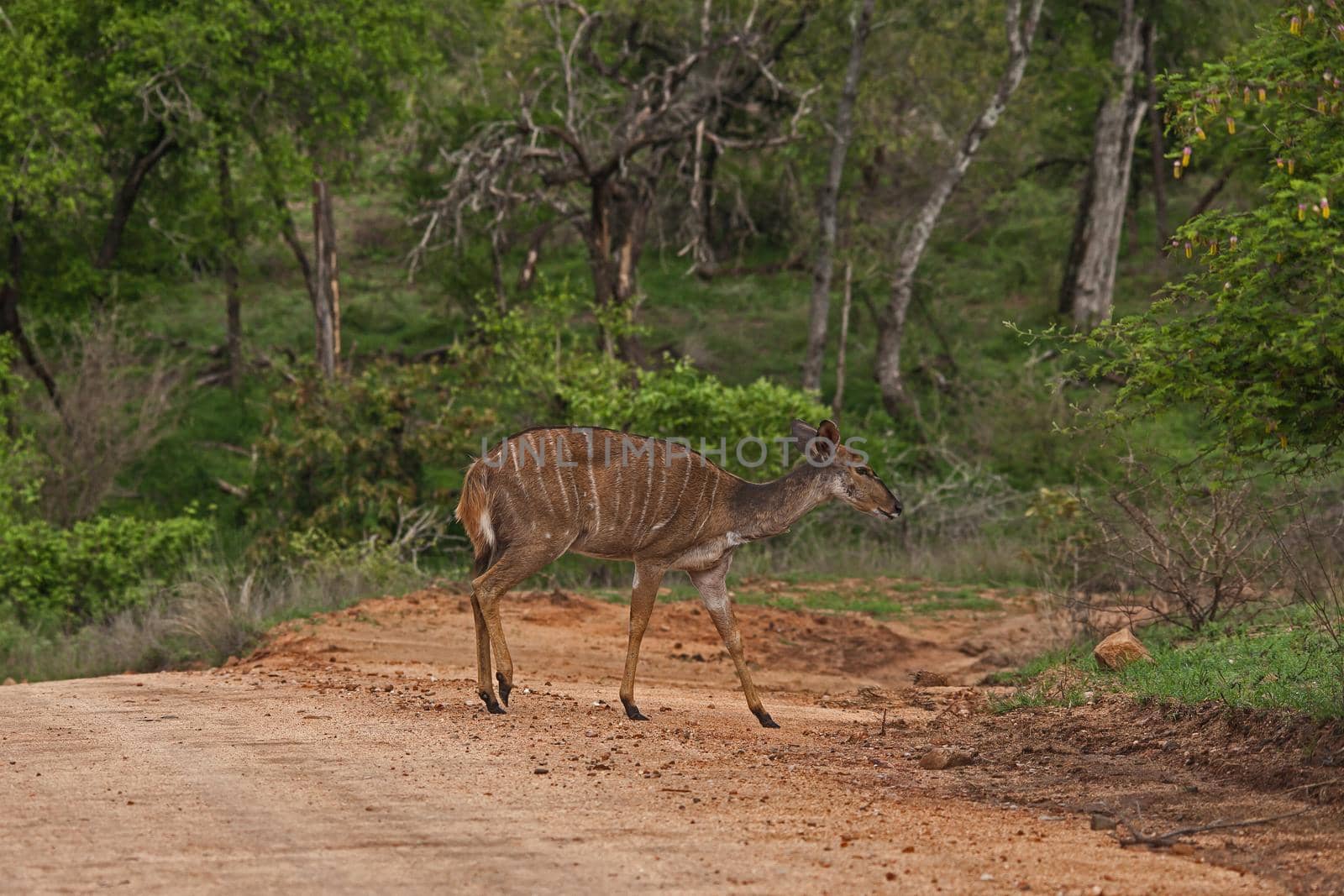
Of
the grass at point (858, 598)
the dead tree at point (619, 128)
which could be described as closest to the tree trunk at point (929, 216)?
the dead tree at point (619, 128)

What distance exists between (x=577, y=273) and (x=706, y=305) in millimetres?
3011

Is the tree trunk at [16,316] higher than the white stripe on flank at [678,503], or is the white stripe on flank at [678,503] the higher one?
the tree trunk at [16,316]

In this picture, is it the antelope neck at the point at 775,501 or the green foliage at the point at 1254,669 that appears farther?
the antelope neck at the point at 775,501

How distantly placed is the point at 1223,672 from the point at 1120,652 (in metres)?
1.21

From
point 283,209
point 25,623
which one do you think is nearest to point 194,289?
point 283,209

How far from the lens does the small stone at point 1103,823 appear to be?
7465 millimetres

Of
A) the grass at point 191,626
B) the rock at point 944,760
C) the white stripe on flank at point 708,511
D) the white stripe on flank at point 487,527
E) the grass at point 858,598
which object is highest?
the white stripe on flank at point 708,511

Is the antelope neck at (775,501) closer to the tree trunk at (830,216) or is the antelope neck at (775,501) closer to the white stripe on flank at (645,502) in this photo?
the white stripe on flank at (645,502)

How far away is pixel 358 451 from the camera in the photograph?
22.9 m

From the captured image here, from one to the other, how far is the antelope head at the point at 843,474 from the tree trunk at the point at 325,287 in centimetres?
1821

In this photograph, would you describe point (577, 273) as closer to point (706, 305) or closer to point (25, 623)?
point (706, 305)

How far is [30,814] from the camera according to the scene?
23.6 ft

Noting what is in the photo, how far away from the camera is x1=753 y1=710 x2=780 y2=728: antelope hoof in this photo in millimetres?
10445

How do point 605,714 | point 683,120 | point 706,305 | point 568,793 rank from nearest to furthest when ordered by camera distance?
1. point 568,793
2. point 605,714
3. point 683,120
4. point 706,305
